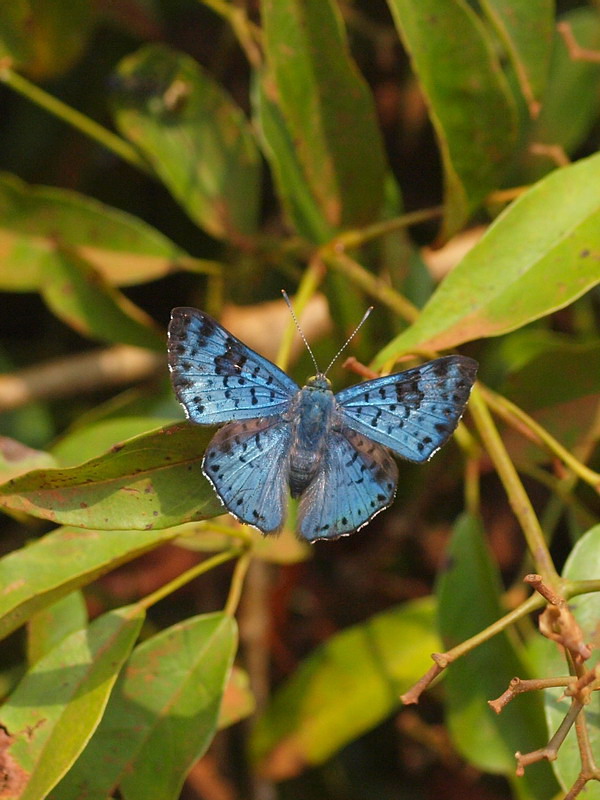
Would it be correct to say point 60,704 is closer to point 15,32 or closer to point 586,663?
point 586,663

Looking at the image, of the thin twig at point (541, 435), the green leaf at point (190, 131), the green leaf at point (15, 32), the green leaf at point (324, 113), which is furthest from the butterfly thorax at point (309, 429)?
the green leaf at point (15, 32)

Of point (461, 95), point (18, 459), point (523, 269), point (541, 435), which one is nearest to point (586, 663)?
point (541, 435)

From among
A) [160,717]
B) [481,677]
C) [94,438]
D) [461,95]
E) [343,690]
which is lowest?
[343,690]

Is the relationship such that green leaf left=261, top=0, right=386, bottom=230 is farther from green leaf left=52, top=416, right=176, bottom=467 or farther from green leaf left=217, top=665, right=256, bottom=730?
green leaf left=217, top=665, right=256, bottom=730

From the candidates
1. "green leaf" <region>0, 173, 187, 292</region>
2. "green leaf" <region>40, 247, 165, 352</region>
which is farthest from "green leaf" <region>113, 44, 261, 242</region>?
"green leaf" <region>40, 247, 165, 352</region>

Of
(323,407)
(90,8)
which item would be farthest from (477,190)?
(90,8)

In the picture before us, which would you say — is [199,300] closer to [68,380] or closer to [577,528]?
[68,380]

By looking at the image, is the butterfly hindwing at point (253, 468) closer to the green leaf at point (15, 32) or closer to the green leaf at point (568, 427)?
the green leaf at point (568, 427)
